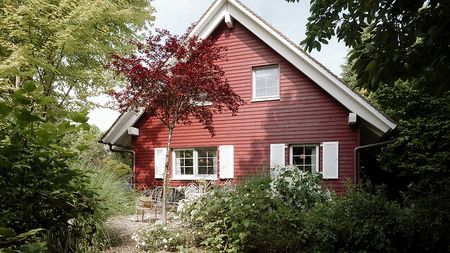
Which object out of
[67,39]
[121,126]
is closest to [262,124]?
[121,126]

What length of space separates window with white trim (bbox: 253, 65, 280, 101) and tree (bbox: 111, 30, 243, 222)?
2.62m

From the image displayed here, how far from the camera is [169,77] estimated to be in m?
7.25

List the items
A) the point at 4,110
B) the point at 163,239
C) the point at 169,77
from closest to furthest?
the point at 4,110 → the point at 163,239 → the point at 169,77

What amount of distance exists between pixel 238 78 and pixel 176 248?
21.4 ft

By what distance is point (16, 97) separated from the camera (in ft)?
4.43

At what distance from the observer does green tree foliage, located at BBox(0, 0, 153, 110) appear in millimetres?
11312

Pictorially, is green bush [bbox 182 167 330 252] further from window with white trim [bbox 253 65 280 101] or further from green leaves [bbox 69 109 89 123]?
window with white trim [bbox 253 65 280 101]

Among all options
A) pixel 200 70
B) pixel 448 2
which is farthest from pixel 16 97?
pixel 200 70

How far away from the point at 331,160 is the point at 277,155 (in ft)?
5.13

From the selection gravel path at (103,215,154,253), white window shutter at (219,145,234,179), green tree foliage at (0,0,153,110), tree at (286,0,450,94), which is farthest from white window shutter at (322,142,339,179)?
green tree foliage at (0,0,153,110)

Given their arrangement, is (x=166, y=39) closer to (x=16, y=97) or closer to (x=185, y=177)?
(x=185, y=177)

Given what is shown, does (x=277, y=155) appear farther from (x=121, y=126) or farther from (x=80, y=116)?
(x=80, y=116)

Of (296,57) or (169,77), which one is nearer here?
(169,77)

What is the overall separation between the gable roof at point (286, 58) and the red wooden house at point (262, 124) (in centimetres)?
3
